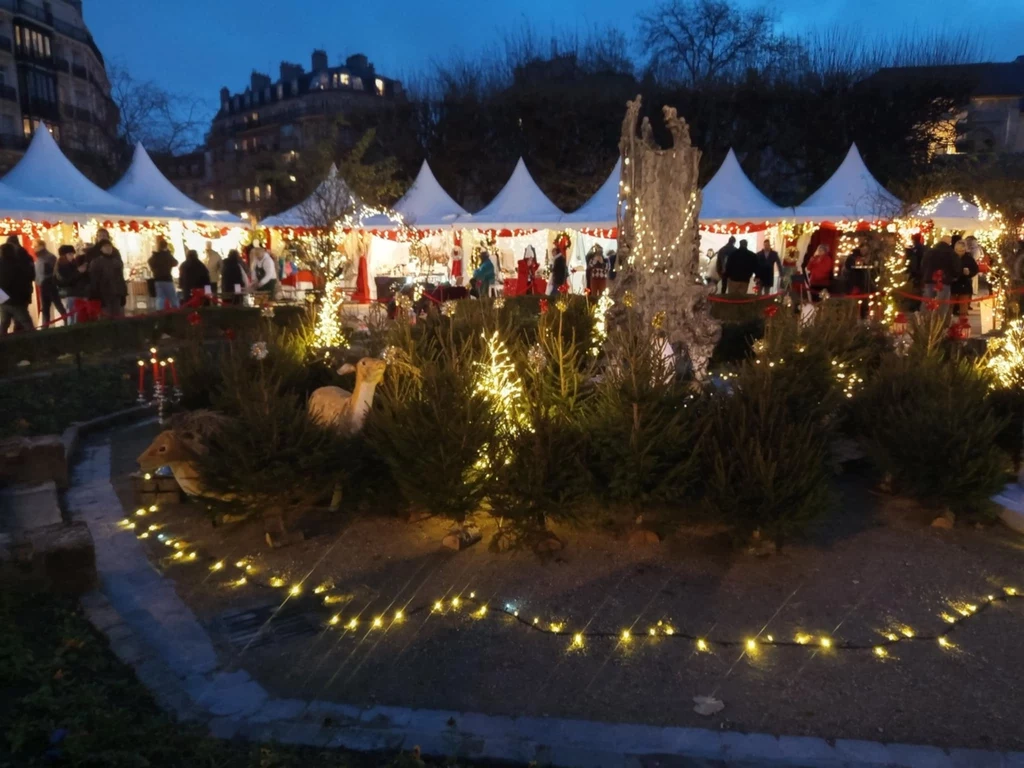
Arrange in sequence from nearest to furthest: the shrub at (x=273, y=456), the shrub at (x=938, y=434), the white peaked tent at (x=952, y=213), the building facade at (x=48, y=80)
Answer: the shrub at (x=273, y=456) < the shrub at (x=938, y=434) < the white peaked tent at (x=952, y=213) < the building facade at (x=48, y=80)

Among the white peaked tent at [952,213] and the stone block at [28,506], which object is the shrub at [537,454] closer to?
the stone block at [28,506]

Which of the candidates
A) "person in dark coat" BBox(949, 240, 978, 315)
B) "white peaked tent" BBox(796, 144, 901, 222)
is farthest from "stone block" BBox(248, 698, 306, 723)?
"white peaked tent" BBox(796, 144, 901, 222)

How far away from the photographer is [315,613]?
4918mm

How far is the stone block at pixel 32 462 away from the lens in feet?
23.2

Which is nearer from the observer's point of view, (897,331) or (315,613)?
(315,613)

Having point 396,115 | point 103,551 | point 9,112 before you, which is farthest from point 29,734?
point 9,112

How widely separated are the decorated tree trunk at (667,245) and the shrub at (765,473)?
305 cm

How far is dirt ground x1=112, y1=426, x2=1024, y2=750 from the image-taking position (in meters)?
3.92

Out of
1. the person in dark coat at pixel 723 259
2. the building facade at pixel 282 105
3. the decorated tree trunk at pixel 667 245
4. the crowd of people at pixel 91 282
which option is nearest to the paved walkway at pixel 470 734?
the decorated tree trunk at pixel 667 245

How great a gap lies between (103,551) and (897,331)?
9.41 m

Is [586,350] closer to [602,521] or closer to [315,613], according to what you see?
[602,521]

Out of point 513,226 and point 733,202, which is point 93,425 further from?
point 733,202

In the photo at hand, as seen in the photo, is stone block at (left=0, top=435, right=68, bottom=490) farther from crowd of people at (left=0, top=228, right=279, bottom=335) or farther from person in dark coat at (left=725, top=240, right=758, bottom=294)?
person in dark coat at (left=725, top=240, right=758, bottom=294)

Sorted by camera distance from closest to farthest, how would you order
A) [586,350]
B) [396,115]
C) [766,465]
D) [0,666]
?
[0,666] < [766,465] < [586,350] < [396,115]
